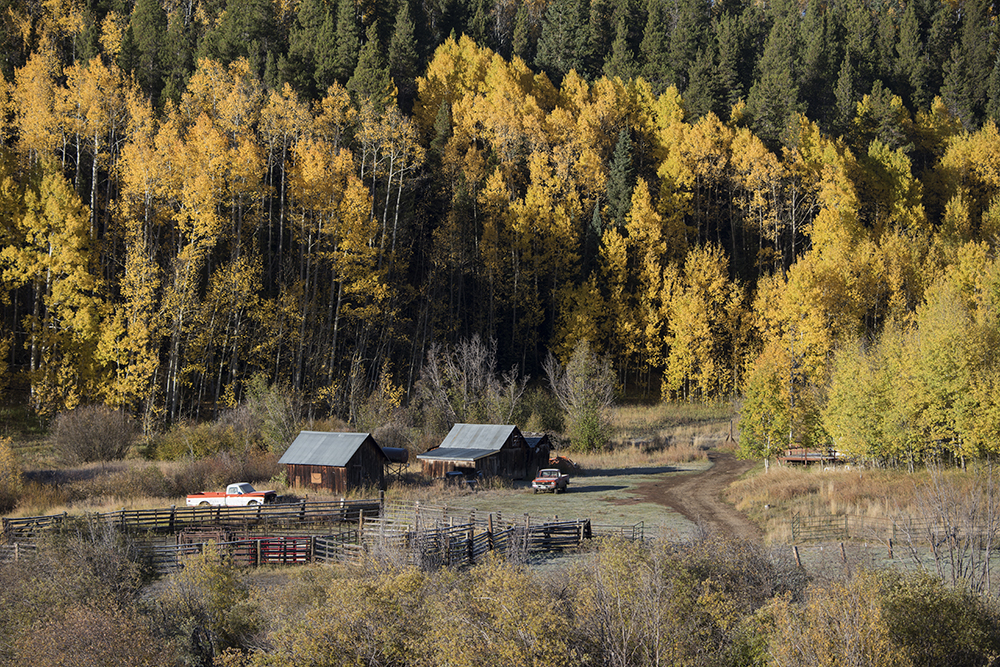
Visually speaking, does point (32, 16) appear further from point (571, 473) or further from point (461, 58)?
point (571, 473)

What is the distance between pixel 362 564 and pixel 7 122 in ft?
156

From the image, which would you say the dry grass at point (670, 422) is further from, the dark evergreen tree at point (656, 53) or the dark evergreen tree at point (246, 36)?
A: the dark evergreen tree at point (246, 36)

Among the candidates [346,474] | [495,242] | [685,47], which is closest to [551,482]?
[346,474]

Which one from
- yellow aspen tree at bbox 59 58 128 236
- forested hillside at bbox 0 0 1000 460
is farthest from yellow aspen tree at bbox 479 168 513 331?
yellow aspen tree at bbox 59 58 128 236

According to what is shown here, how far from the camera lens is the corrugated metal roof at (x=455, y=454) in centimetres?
4166

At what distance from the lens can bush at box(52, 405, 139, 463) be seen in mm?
38781

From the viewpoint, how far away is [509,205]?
6262cm

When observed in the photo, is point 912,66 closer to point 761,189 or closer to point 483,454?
point 761,189

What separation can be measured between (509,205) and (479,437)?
23.8 metres

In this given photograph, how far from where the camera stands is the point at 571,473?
151ft

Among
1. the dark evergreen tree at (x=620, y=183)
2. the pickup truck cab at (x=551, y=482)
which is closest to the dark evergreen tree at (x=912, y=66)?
the dark evergreen tree at (x=620, y=183)

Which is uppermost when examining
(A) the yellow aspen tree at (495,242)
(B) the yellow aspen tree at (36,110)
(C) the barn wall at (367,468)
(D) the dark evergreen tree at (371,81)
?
(D) the dark evergreen tree at (371,81)

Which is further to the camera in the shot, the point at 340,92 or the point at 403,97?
the point at 403,97

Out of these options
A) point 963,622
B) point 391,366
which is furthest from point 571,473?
point 963,622
